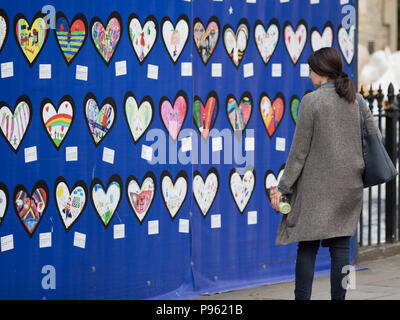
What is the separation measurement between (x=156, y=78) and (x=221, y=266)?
1626mm

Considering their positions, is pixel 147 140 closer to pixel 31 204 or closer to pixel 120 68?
pixel 120 68

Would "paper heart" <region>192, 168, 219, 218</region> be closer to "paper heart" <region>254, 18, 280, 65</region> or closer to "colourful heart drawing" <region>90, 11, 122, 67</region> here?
"paper heart" <region>254, 18, 280, 65</region>

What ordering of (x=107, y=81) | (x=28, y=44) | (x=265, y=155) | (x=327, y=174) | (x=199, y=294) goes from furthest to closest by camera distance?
(x=265, y=155) → (x=199, y=294) → (x=107, y=81) → (x=28, y=44) → (x=327, y=174)

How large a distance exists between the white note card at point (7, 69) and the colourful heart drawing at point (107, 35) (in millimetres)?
666

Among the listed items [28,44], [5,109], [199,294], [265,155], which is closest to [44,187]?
[5,109]

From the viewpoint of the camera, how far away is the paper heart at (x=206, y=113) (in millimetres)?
6398

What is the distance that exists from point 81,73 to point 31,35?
45 cm

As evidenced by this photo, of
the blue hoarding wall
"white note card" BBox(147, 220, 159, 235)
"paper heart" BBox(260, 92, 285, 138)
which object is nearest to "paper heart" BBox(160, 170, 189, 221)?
the blue hoarding wall

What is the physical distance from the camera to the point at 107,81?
582 cm

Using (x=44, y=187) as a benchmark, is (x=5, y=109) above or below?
above

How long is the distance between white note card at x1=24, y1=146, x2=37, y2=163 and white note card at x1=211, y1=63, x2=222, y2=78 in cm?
172

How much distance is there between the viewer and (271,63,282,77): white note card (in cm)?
697

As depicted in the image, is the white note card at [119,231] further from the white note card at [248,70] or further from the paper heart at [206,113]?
the white note card at [248,70]
